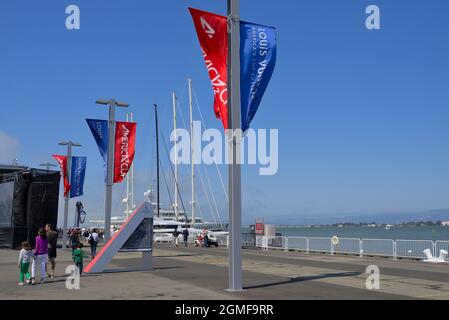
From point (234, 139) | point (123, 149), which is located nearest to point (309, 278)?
point (234, 139)

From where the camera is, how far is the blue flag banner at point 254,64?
14.0 meters

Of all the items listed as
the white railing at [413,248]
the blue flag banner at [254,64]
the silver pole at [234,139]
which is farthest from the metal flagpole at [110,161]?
the white railing at [413,248]

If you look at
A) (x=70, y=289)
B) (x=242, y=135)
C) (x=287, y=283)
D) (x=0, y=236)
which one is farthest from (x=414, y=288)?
(x=0, y=236)

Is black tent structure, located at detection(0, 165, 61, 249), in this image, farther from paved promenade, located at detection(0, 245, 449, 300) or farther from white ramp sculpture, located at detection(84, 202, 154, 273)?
white ramp sculpture, located at detection(84, 202, 154, 273)

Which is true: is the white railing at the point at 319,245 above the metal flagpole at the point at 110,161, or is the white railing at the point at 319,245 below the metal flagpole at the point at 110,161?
below

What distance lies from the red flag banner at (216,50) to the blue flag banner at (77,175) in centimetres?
2285

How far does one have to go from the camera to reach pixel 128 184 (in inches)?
2886

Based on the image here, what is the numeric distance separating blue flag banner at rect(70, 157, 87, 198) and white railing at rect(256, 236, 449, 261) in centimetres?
1392

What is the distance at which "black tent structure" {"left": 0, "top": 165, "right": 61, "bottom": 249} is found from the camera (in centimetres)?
3838

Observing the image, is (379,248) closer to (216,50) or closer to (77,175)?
(77,175)

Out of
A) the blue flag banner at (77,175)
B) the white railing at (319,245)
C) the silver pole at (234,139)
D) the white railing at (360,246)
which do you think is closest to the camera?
the silver pole at (234,139)

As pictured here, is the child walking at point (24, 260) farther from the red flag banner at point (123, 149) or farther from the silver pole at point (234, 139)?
the red flag banner at point (123, 149)

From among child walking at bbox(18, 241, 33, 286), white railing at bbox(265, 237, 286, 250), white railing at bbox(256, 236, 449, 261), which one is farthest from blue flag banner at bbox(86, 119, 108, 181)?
white railing at bbox(265, 237, 286, 250)
